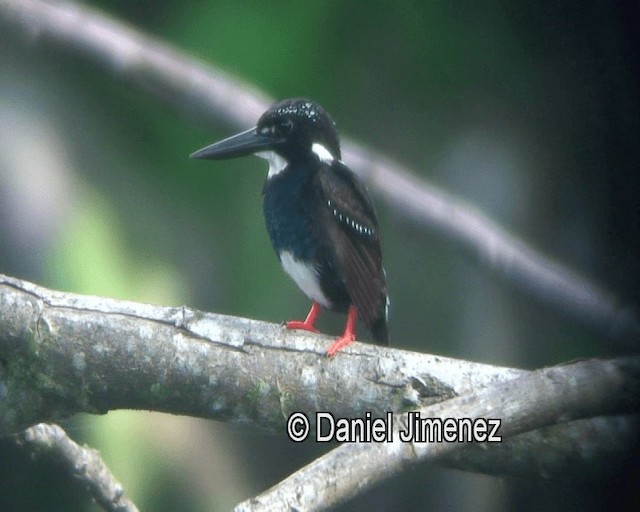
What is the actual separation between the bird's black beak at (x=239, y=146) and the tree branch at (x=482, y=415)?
47cm

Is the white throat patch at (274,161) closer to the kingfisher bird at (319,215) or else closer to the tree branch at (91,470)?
the kingfisher bird at (319,215)

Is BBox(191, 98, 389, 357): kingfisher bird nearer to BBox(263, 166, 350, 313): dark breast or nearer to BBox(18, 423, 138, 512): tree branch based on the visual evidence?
BBox(263, 166, 350, 313): dark breast

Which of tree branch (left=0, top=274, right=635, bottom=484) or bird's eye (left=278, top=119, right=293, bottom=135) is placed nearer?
tree branch (left=0, top=274, right=635, bottom=484)

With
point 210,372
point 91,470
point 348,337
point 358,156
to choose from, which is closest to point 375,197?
point 358,156

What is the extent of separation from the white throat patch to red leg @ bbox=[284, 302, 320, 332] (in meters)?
0.21

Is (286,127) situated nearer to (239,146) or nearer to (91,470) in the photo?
(239,146)

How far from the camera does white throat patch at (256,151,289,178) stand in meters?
1.38

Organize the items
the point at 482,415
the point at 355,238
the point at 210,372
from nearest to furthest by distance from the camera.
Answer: the point at 482,415 → the point at 210,372 → the point at 355,238

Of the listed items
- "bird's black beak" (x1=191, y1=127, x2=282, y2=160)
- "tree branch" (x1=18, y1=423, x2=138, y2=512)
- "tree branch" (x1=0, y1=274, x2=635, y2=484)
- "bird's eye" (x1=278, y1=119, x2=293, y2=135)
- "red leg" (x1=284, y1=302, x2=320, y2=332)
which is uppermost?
"bird's eye" (x1=278, y1=119, x2=293, y2=135)

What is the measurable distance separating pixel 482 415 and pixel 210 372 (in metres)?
0.36

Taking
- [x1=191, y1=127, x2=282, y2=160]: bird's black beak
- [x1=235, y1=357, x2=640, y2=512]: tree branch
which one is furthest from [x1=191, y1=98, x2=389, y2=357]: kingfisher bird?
[x1=235, y1=357, x2=640, y2=512]: tree branch

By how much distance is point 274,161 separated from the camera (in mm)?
1392

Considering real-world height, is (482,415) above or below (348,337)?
below

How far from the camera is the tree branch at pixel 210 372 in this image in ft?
3.88
